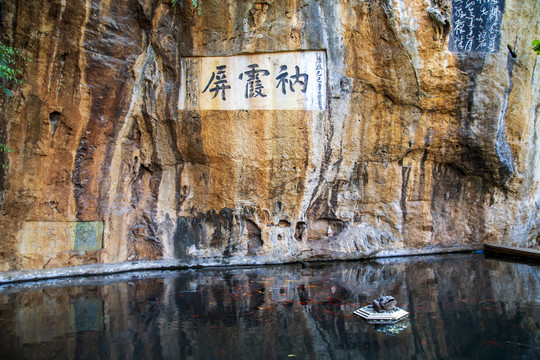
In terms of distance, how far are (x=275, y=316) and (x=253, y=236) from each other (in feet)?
11.9

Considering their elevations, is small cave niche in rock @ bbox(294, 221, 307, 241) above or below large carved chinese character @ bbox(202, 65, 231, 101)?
below

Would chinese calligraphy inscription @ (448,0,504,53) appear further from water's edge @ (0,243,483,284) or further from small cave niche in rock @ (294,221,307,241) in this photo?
small cave niche in rock @ (294,221,307,241)

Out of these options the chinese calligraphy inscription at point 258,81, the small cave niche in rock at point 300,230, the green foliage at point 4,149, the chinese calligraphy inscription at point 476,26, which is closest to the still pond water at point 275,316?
the small cave niche in rock at point 300,230

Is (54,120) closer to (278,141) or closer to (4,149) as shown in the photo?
(4,149)

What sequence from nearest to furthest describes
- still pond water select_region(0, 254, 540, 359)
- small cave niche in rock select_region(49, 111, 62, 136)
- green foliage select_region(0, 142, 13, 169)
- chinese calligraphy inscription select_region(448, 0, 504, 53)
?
1. still pond water select_region(0, 254, 540, 359)
2. green foliage select_region(0, 142, 13, 169)
3. small cave niche in rock select_region(49, 111, 62, 136)
4. chinese calligraphy inscription select_region(448, 0, 504, 53)

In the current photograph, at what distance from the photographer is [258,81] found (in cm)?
755

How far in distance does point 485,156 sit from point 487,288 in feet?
13.0

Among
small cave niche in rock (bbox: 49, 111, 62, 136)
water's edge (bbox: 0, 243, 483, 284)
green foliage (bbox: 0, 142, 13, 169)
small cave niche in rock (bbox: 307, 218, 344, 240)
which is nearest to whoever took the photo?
green foliage (bbox: 0, 142, 13, 169)

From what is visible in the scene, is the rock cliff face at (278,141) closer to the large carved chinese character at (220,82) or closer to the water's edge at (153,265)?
the water's edge at (153,265)

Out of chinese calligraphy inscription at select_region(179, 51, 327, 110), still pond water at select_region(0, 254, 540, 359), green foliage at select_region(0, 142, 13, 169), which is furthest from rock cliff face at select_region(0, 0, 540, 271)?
still pond water at select_region(0, 254, 540, 359)

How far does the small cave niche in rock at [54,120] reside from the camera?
6473mm

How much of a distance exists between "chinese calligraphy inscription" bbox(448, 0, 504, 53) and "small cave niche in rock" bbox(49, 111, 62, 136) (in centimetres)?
752

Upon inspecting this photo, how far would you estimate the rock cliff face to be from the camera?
6.57m

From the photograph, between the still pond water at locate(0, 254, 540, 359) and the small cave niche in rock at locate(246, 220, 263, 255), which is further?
the small cave niche in rock at locate(246, 220, 263, 255)
